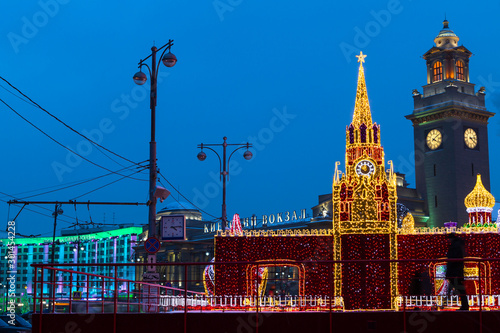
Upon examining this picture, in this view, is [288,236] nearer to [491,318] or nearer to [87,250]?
[491,318]

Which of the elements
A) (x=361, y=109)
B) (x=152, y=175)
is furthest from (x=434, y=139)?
(x=152, y=175)

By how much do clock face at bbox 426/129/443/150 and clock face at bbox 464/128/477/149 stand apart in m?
3.21

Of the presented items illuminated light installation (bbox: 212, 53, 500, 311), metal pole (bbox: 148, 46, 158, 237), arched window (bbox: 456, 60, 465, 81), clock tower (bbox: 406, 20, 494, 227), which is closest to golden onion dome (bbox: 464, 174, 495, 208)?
illuminated light installation (bbox: 212, 53, 500, 311)

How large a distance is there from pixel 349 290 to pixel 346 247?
6.17 ft

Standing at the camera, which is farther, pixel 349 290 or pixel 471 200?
pixel 471 200

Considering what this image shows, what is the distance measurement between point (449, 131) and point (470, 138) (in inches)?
142

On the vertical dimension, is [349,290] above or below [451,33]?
below

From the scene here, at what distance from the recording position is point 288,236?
1362 inches

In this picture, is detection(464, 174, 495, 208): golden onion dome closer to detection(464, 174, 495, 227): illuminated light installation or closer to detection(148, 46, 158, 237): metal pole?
detection(464, 174, 495, 227): illuminated light installation

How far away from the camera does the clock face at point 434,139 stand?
97062 mm

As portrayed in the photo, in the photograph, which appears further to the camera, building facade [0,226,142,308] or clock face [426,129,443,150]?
building facade [0,226,142,308]

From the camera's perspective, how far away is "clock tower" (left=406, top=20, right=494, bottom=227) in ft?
313

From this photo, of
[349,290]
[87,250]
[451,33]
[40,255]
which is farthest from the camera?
[40,255]

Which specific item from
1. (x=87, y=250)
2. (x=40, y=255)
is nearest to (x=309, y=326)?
(x=87, y=250)
